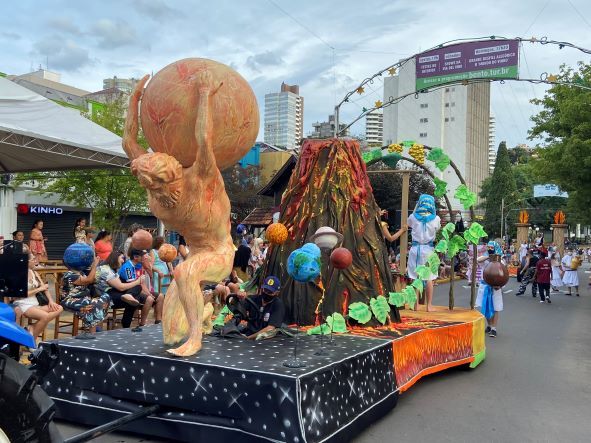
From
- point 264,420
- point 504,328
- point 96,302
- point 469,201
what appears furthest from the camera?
point 504,328

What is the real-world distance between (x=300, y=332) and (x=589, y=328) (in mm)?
8270

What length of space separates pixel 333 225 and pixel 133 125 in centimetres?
261

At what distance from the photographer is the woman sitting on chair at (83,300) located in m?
6.64

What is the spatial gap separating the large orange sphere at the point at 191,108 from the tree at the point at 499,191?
6274cm

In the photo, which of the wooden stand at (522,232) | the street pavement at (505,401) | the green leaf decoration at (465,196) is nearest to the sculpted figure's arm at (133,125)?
the street pavement at (505,401)

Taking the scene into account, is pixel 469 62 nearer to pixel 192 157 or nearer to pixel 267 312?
pixel 267 312

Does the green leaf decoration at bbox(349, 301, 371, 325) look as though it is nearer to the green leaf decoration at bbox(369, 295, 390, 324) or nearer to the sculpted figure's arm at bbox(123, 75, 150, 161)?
the green leaf decoration at bbox(369, 295, 390, 324)

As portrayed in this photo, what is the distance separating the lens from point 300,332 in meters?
5.83

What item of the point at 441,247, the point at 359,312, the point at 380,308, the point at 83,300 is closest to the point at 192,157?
the point at 359,312

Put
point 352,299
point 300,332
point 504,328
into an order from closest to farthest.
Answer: point 300,332 → point 352,299 → point 504,328

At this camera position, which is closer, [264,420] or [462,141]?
[264,420]

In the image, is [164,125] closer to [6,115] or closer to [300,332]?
[300,332]

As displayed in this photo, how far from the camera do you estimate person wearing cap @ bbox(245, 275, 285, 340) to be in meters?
5.45

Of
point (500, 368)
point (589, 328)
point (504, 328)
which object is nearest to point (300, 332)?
point (500, 368)
